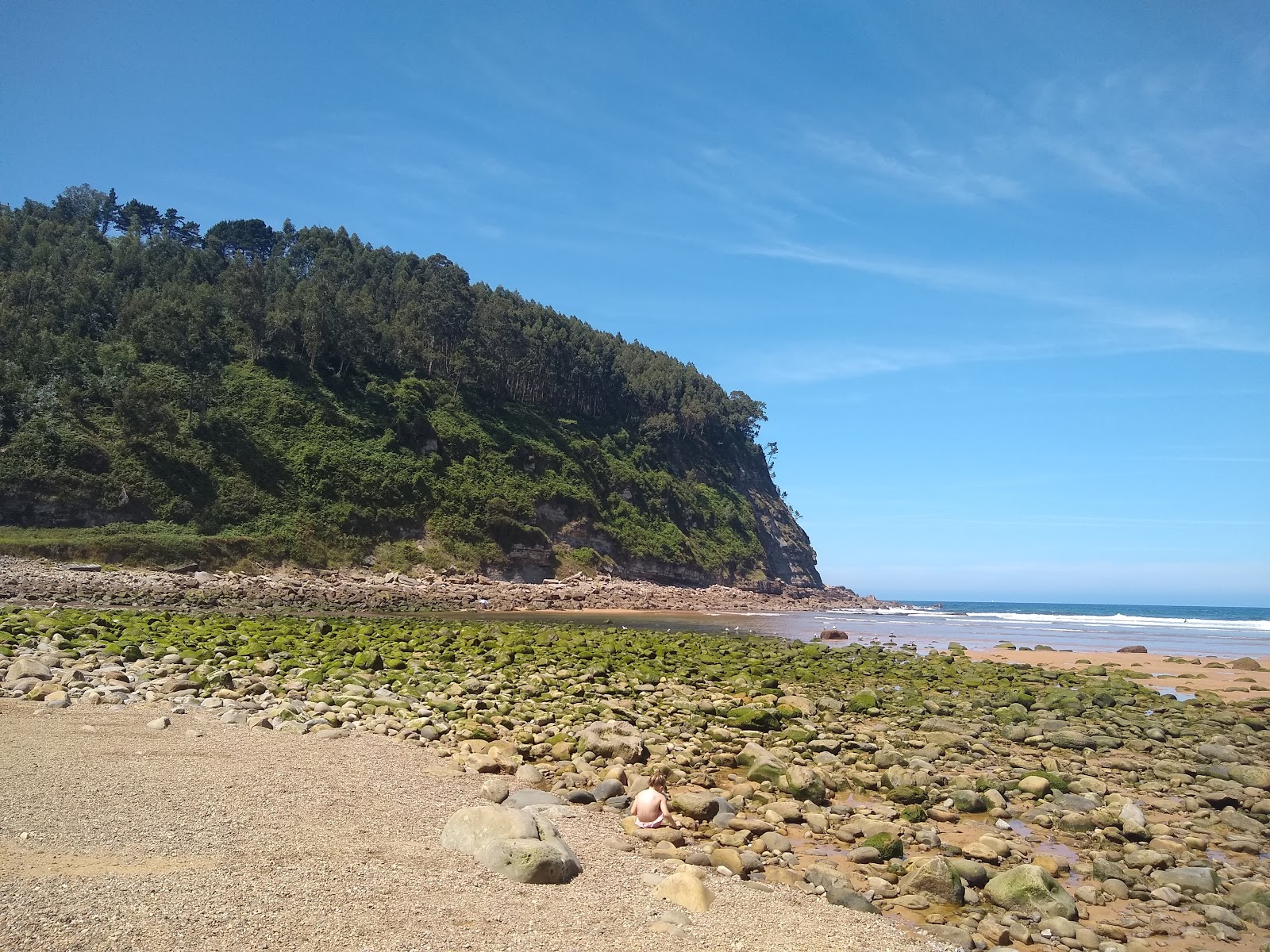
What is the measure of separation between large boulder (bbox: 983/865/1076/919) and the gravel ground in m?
1.41

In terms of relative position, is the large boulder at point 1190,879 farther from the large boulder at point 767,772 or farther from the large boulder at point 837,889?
the large boulder at point 767,772

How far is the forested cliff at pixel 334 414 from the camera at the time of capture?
51.2 m

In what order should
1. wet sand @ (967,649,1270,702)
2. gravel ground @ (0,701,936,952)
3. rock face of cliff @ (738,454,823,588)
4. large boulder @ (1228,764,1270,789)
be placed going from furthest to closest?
rock face of cliff @ (738,454,823,588) → wet sand @ (967,649,1270,702) → large boulder @ (1228,764,1270,789) → gravel ground @ (0,701,936,952)

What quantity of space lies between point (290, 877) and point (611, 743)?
6.08 m

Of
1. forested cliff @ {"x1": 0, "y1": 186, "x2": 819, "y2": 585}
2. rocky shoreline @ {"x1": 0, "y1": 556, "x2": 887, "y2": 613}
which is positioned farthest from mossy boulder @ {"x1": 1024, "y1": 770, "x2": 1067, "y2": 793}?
forested cliff @ {"x1": 0, "y1": 186, "x2": 819, "y2": 585}

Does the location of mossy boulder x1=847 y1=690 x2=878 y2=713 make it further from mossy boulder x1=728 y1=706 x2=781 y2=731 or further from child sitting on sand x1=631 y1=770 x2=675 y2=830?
child sitting on sand x1=631 y1=770 x2=675 y2=830

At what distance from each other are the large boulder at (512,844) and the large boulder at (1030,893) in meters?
3.94

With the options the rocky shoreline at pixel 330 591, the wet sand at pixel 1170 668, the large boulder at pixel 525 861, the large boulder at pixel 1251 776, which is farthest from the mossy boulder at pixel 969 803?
the rocky shoreline at pixel 330 591

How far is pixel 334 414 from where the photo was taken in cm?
6631

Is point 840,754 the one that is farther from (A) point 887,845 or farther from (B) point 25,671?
(B) point 25,671

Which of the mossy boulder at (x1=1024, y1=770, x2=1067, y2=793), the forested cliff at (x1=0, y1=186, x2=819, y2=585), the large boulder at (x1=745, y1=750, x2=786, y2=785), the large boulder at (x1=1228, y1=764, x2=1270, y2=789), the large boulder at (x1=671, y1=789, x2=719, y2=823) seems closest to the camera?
the large boulder at (x1=671, y1=789, x2=719, y2=823)

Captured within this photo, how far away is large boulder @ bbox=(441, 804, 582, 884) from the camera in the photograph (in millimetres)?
6105

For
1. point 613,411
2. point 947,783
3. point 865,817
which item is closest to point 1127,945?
point 865,817

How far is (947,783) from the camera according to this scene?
10.7 m
